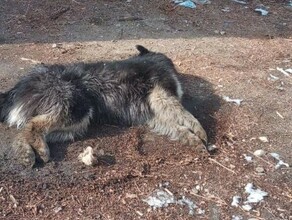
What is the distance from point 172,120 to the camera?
5.62m

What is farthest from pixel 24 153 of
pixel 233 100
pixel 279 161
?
pixel 233 100

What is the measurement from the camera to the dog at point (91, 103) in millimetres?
5152

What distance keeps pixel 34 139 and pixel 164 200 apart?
4.71 feet

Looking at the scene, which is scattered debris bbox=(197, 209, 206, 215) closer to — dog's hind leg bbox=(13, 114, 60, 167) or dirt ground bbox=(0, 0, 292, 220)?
dirt ground bbox=(0, 0, 292, 220)

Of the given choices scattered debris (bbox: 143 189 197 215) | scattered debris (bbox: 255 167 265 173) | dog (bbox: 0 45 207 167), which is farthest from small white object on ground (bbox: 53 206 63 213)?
scattered debris (bbox: 255 167 265 173)

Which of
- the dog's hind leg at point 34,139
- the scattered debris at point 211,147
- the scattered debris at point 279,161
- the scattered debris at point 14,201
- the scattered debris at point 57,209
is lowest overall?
the scattered debris at point 279,161

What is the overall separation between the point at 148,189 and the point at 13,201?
1.23 meters

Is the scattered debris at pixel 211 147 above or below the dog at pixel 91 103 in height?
below

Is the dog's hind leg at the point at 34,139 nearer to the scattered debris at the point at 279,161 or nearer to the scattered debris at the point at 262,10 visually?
the scattered debris at the point at 279,161

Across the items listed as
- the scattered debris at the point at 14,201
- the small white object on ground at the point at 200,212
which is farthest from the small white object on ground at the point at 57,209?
the small white object on ground at the point at 200,212

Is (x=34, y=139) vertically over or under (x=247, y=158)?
over

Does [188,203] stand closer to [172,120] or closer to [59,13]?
[172,120]

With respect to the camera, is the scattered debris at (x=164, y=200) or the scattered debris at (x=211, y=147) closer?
the scattered debris at (x=164, y=200)

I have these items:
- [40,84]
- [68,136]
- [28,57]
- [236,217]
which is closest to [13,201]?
[68,136]
